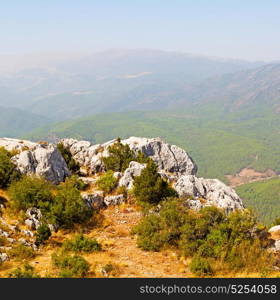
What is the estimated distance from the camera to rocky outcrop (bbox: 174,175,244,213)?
3252 cm

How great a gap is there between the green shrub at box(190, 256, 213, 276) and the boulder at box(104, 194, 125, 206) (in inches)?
555

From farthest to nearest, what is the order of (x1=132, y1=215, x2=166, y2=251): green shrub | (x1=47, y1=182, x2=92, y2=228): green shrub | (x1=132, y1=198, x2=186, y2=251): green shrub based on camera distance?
1. (x1=47, y1=182, x2=92, y2=228): green shrub
2. (x1=132, y1=198, x2=186, y2=251): green shrub
3. (x1=132, y1=215, x2=166, y2=251): green shrub

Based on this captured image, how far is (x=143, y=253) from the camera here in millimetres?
21266

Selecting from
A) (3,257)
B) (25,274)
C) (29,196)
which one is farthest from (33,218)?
(25,274)

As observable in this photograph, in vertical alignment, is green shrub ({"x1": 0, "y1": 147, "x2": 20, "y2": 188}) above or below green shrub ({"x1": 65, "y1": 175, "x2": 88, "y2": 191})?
above

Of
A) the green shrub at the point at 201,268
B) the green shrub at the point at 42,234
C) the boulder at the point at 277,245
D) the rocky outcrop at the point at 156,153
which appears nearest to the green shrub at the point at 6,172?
the green shrub at the point at 42,234

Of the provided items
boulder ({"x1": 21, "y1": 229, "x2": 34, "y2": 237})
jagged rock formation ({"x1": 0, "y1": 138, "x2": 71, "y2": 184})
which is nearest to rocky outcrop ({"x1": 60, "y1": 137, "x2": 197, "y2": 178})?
jagged rock formation ({"x1": 0, "y1": 138, "x2": 71, "y2": 184})

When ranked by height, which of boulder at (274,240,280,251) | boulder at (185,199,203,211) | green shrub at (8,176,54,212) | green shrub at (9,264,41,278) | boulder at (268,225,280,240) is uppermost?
green shrub at (8,176,54,212)

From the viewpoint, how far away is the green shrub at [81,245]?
2103 centimetres

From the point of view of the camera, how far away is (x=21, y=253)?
2002 centimetres

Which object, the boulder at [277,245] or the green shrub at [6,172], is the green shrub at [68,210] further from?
the boulder at [277,245]

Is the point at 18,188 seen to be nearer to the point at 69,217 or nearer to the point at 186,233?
the point at 69,217

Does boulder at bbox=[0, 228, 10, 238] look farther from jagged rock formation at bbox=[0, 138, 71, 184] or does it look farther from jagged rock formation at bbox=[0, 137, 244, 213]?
jagged rock formation at bbox=[0, 138, 71, 184]
